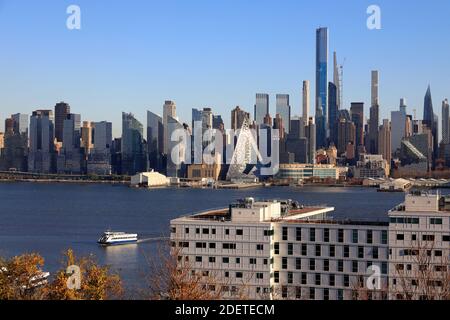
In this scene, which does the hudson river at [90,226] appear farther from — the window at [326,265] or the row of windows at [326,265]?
the window at [326,265]

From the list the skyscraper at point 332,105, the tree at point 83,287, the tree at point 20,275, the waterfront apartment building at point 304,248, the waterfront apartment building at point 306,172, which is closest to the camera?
the tree at point 83,287

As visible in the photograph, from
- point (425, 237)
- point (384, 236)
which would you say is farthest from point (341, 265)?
point (425, 237)

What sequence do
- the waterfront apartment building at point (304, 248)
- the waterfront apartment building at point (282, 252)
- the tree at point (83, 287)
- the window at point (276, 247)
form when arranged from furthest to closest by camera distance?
1. the window at point (276, 247)
2. the waterfront apartment building at point (282, 252)
3. the waterfront apartment building at point (304, 248)
4. the tree at point (83, 287)

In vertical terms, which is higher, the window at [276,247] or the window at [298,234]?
the window at [298,234]

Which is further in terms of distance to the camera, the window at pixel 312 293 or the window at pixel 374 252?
the window at pixel 312 293

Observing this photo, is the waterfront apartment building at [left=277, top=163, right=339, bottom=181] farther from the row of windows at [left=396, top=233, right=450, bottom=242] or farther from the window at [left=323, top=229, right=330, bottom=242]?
the row of windows at [left=396, top=233, right=450, bottom=242]

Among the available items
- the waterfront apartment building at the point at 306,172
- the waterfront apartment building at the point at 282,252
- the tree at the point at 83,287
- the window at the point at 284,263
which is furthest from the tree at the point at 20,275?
the waterfront apartment building at the point at 306,172
